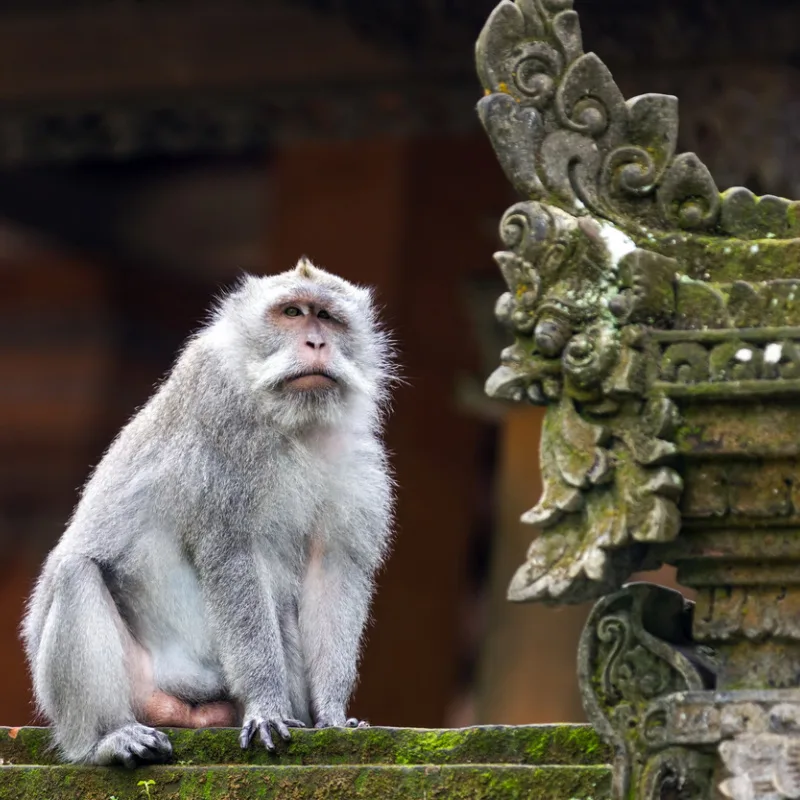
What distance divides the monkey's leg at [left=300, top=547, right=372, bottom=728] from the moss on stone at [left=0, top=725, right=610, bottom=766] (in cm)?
94

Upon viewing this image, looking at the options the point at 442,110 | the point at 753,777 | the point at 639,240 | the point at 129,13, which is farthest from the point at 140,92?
the point at 753,777

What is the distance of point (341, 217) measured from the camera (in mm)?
11742

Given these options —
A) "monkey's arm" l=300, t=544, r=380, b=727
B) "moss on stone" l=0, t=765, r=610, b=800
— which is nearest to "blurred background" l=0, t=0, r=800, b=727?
"monkey's arm" l=300, t=544, r=380, b=727

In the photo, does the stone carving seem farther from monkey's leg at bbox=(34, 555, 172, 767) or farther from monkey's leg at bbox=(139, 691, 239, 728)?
monkey's leg at bbox=(139, 691, 239, 728)

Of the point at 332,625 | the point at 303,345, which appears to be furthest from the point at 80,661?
the point at 303,345

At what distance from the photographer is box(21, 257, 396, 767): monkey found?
620 cm

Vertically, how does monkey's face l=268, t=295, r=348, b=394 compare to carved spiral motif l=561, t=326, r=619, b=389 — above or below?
above

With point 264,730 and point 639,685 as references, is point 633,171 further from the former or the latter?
point 264,730

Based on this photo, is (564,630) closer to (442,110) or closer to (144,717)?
(442,110)

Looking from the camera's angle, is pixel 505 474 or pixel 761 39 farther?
pixel 505 474

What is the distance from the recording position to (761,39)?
944 centimetres

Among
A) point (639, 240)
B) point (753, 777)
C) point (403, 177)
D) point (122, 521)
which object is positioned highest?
point (403, 177)

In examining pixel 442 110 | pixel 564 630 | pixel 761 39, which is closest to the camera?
pixel 761 39

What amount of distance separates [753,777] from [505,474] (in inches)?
290
